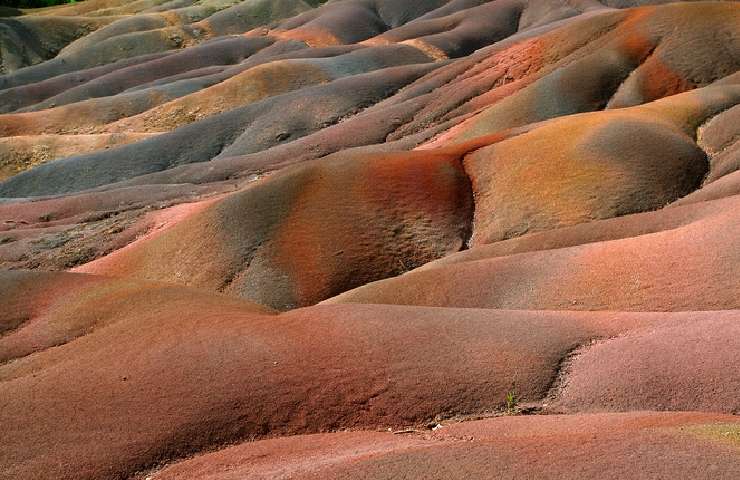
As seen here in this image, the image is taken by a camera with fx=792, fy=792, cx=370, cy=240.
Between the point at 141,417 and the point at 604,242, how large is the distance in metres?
23.2

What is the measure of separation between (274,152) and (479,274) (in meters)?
45.5

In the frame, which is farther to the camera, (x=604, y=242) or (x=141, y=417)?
(x=604, y=242)

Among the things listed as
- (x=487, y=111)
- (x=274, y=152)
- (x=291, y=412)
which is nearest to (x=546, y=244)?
(x=291, y=412)

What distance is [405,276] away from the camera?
37906mm

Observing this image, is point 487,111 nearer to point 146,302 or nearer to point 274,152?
point 274,152

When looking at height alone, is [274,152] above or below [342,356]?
below

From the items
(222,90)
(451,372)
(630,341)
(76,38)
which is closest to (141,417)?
(451,372)

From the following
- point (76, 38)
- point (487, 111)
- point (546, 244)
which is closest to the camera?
point (546, 244)

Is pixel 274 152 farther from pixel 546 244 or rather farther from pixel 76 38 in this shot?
pixel 76 38

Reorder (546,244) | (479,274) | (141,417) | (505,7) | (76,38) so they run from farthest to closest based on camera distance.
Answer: (76,38)
(505,7)
(546,244)
(479,274)
(141,417)

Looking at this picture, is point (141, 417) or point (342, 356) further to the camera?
point (342, 356)

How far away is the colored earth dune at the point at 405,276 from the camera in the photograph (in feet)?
64.2

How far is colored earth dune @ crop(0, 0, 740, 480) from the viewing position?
64.2ft

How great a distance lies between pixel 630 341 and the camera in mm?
24266
